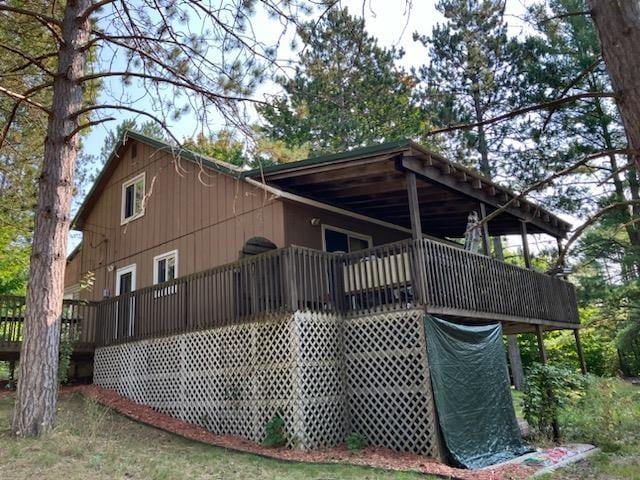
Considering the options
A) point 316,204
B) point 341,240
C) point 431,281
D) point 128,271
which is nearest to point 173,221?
point 128,271

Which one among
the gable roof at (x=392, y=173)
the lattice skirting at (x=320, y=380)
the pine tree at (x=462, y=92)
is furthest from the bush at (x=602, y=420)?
the pine tree at (x=462, y=92)

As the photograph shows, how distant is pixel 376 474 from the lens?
7.13m

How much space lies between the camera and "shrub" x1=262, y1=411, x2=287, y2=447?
8671mm

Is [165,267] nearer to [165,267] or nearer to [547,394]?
[165,267]

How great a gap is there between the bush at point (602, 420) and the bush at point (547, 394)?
0.45 metres

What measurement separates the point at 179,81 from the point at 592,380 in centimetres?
1003

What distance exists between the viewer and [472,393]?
9203 mm

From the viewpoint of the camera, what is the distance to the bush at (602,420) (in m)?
10.5

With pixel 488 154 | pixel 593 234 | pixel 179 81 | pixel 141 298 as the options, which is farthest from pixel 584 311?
pixel 179 81

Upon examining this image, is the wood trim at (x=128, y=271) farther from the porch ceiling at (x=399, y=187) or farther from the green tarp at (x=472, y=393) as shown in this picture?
the green tarp at (x=472, y=393)

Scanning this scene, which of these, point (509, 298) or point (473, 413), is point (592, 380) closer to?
point (509, 298)

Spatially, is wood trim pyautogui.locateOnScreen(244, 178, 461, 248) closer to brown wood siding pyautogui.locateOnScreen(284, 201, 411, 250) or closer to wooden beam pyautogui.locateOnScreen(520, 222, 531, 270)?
brown wood siding pyautogui.locateOnScreen(284, 201, 411, 250)

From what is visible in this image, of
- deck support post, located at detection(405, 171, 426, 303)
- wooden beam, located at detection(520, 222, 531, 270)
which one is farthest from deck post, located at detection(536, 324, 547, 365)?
deck support post, located at detection(405, 171, 426, 303)

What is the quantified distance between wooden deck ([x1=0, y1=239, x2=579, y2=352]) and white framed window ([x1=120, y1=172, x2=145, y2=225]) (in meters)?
3.84
